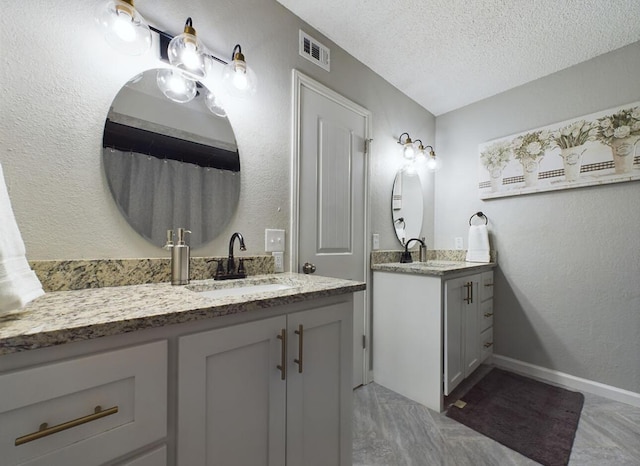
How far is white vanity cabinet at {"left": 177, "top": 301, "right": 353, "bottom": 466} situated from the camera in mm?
712

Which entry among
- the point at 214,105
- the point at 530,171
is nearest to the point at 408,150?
Result: the point at 530,171

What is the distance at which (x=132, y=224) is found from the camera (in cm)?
108

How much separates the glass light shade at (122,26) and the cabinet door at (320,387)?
1.17 meters

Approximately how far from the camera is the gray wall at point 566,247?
6.13ft

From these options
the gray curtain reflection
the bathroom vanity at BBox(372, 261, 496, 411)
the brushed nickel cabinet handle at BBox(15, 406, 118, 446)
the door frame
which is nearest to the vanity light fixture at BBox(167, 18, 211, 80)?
the gray curtain reflection

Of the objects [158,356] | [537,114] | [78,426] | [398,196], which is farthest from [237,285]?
[537,114]

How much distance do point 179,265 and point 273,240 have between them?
543mm

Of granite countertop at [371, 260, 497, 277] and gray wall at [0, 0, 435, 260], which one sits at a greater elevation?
gray wall at [0, 0, 435, 260]

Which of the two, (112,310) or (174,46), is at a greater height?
(174,46)

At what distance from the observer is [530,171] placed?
89.1 inches

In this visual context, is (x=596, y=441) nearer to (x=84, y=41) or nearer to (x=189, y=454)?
(x=189, y=454)

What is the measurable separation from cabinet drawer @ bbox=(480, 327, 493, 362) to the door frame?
3.08 feet

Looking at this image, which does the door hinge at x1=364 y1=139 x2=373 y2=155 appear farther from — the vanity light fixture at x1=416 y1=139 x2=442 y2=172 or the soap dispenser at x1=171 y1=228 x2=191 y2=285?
the soap dispenser at x1=171 y1=228 x2=191 y2=285

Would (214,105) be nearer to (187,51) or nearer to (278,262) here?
(187,51)
